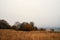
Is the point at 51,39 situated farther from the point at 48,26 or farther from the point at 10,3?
the point at 10,3

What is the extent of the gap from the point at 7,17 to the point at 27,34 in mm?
387

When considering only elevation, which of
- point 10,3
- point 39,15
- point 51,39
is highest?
point 10,3

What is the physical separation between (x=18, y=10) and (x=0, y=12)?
Answer: 0.18m

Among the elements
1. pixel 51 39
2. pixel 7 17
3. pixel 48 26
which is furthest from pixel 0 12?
pixel 51 39

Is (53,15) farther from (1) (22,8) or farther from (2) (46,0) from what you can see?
(1) (22,8)

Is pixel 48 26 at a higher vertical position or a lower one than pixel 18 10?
lower

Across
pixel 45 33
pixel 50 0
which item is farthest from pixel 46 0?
pixel 45 33

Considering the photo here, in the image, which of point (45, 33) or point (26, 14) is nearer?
point (45, 33)

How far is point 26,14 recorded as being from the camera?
1196 mm

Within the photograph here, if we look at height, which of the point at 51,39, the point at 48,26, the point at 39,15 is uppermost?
the point at 39,15

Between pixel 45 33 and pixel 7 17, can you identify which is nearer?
pixel 45 33

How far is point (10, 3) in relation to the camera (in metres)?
1.19

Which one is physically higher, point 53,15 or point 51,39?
point 53,15

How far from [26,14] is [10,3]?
0.19 meters
